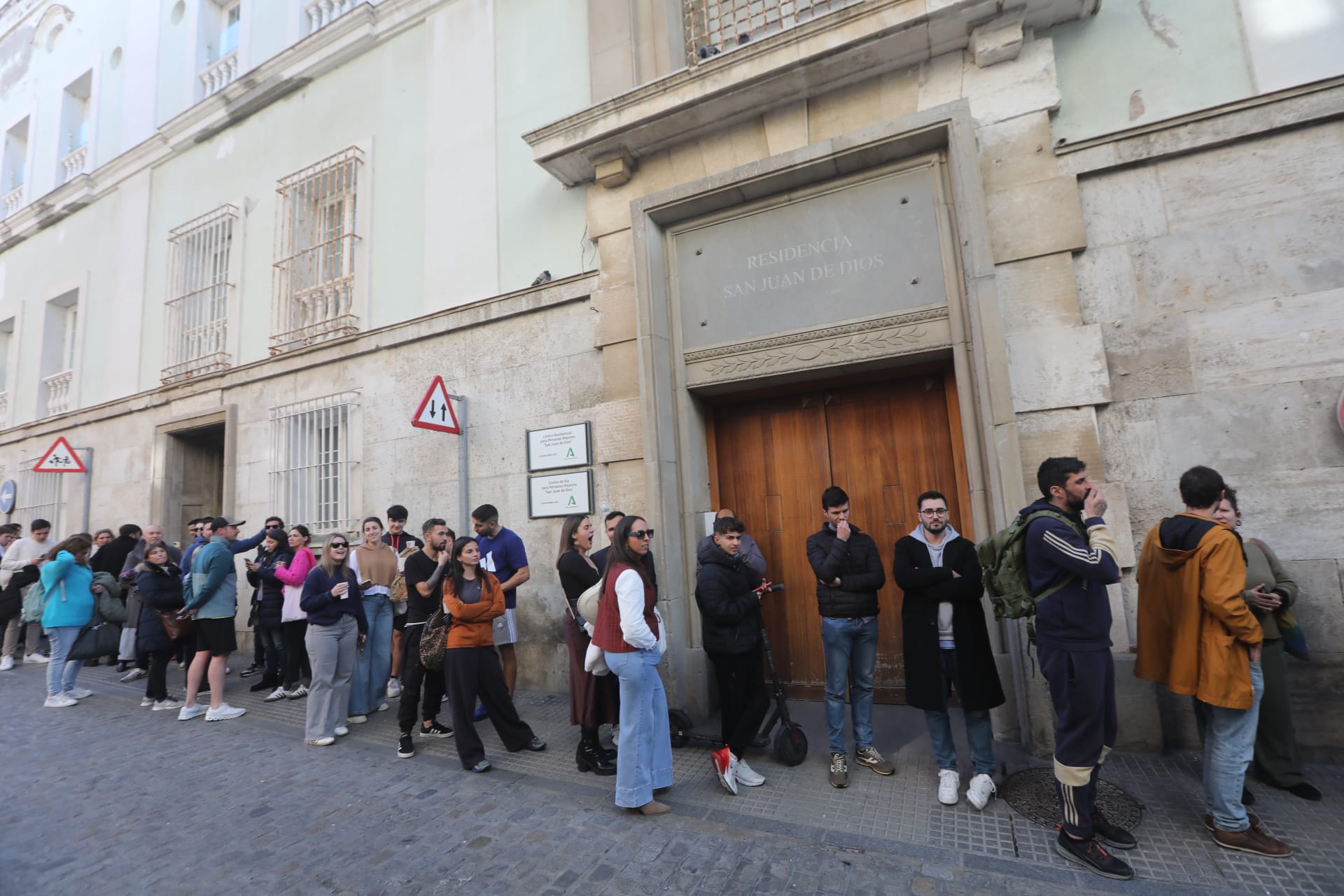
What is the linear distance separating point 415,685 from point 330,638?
2.89 feet

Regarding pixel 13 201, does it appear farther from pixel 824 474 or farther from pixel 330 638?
pixel 824 474

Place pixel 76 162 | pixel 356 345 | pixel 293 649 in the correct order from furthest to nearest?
pixel 76 162, pixel 356 345, pixel 293 649

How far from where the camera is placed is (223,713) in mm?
5973

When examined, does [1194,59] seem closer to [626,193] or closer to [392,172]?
[626,193]

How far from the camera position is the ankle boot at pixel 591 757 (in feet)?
14.3

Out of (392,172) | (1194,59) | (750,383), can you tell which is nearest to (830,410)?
(750,383)

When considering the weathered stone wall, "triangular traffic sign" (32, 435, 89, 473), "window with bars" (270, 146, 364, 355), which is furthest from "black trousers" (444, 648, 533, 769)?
"triangular traffic sign" (32, 435, 89, 473)

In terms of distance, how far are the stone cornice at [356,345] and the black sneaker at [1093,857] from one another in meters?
5.57

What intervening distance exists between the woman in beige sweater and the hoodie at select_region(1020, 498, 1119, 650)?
0.95m

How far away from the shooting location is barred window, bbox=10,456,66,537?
464 inches

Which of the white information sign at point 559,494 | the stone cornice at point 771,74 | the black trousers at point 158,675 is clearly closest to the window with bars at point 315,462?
the black trousers at point 158,675

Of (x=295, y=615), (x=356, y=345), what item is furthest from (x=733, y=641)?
(x=356, y=345)

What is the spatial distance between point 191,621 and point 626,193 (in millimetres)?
6064

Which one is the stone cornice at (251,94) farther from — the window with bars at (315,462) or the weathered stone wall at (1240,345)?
the weathered stone wall at (1240,345)
